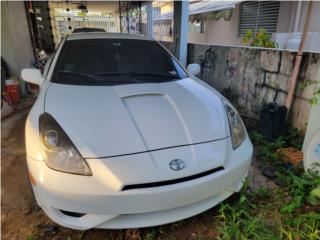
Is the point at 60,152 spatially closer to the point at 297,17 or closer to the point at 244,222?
the point at 244,222

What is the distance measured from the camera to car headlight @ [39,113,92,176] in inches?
54.4

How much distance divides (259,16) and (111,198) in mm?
7118

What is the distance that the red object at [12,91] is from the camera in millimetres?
4575

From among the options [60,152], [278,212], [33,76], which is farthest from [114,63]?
[278,212]

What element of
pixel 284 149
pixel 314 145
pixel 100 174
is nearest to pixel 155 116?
pixel 100 174

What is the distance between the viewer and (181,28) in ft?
17.0

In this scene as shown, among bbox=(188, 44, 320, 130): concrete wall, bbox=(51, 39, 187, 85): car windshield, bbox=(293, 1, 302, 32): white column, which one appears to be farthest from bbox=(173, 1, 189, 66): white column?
bbox=(51, 39, 187, 85): car windshield

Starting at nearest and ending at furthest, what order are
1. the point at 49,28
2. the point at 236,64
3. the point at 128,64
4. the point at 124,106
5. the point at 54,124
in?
the point at 54,124, the point at 124,106, the point at 128,64, the point at 236,64, the point at 49,28

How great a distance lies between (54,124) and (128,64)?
1194 millimetres

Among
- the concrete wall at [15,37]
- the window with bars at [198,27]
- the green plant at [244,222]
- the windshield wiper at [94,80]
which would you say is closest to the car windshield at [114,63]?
the windshield wiper at [94,80]

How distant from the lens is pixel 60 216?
145cm

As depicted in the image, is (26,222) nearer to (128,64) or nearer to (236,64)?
(128,64)

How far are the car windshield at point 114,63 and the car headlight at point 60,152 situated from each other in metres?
0.71

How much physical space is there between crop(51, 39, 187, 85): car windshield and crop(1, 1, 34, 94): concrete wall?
10.6ft
